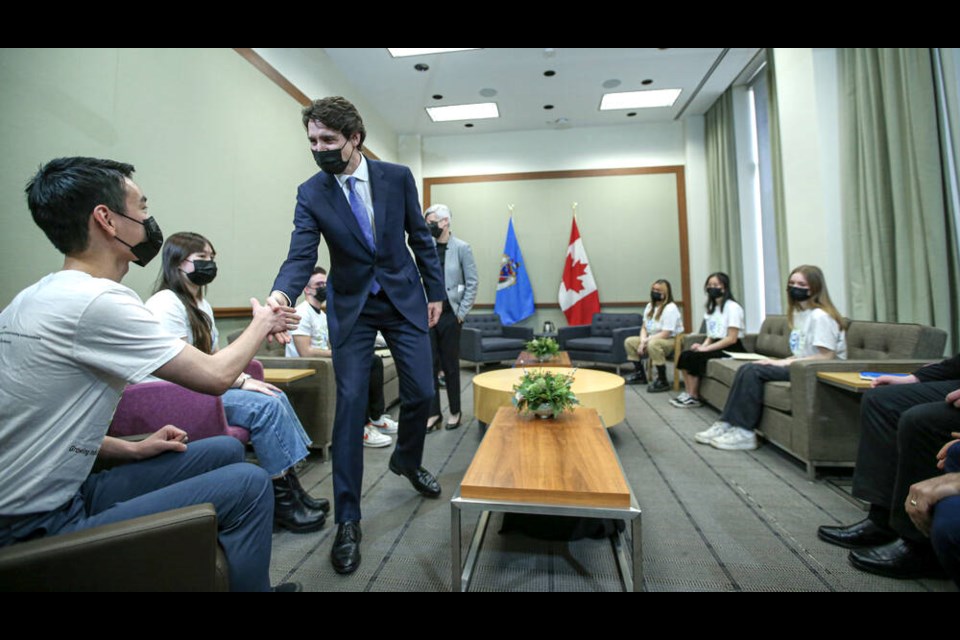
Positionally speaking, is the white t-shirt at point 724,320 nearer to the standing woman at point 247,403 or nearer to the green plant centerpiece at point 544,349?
the green plant centerpiece at point 544,349

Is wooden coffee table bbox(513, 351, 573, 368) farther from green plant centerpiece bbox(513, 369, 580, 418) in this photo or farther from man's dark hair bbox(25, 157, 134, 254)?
man's dark hair bbox(25, 157, 134, 254)

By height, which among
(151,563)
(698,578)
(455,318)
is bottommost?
(698,578)

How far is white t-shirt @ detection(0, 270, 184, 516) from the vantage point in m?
0.70

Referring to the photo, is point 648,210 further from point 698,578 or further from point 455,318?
point 698,578

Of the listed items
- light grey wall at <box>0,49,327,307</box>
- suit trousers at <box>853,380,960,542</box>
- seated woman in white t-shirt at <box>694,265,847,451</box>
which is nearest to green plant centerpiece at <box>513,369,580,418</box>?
suit trousers at <box>853,380,960,542</box>

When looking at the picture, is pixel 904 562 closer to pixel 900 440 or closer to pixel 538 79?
pixel 900 440

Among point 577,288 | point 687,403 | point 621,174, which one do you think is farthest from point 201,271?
point 621,174

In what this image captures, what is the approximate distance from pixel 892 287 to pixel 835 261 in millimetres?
436

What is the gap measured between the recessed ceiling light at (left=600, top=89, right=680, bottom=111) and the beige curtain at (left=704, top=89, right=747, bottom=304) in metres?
0.60

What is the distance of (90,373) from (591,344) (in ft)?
15.3

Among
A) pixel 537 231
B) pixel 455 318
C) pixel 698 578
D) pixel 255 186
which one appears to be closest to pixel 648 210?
pixel 537 231

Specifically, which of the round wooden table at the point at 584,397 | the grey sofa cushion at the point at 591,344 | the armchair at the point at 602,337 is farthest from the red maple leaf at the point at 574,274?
the round wooden table at the point at 584,397

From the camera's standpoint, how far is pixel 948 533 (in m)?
0.79
